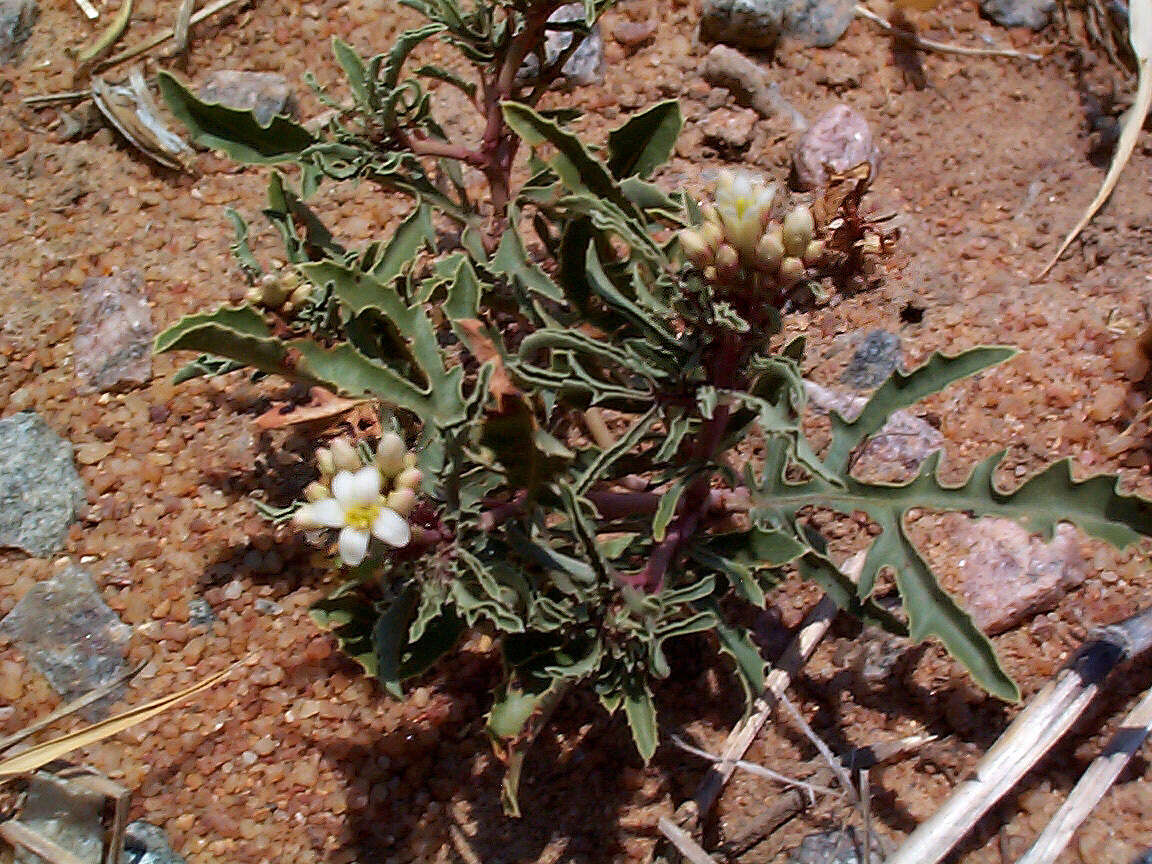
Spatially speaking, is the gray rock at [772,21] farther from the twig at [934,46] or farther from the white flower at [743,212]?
the white flower at [743,212]

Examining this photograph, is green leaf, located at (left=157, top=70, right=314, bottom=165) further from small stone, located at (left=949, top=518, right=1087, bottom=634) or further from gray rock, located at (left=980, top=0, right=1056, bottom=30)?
gray rock, located at (left=980, top=0, right=1056, bottom=30)

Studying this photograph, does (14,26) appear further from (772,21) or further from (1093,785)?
(1093,785)

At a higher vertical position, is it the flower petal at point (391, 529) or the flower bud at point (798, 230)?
the flower bud at point (798, 230)

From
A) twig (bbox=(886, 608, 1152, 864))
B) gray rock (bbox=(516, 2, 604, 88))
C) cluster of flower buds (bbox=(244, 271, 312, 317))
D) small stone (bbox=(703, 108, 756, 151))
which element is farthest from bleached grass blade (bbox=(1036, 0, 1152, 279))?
cluster of flower buds (bbox=(244, 271, 312, 317))

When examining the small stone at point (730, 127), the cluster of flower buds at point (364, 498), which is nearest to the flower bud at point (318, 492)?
the cluster of flower buds at point (364, 498)

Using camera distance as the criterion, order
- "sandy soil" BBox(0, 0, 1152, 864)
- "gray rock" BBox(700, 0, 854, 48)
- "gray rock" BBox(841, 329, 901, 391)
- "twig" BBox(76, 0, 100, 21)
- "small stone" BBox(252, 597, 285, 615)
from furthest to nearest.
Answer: "twig" BBox(76, 0, 100, 21), "gray rock" BBox(700, 0, 854, 48), "gray rock" BBox(841, 329, 901, 391), "small stone" BBox(252, 597, 285, 615), "sandy soil" BBox(0, 0, 1152, 864)

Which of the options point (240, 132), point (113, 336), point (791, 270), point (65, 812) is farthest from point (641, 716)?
→ point (113, 336)
